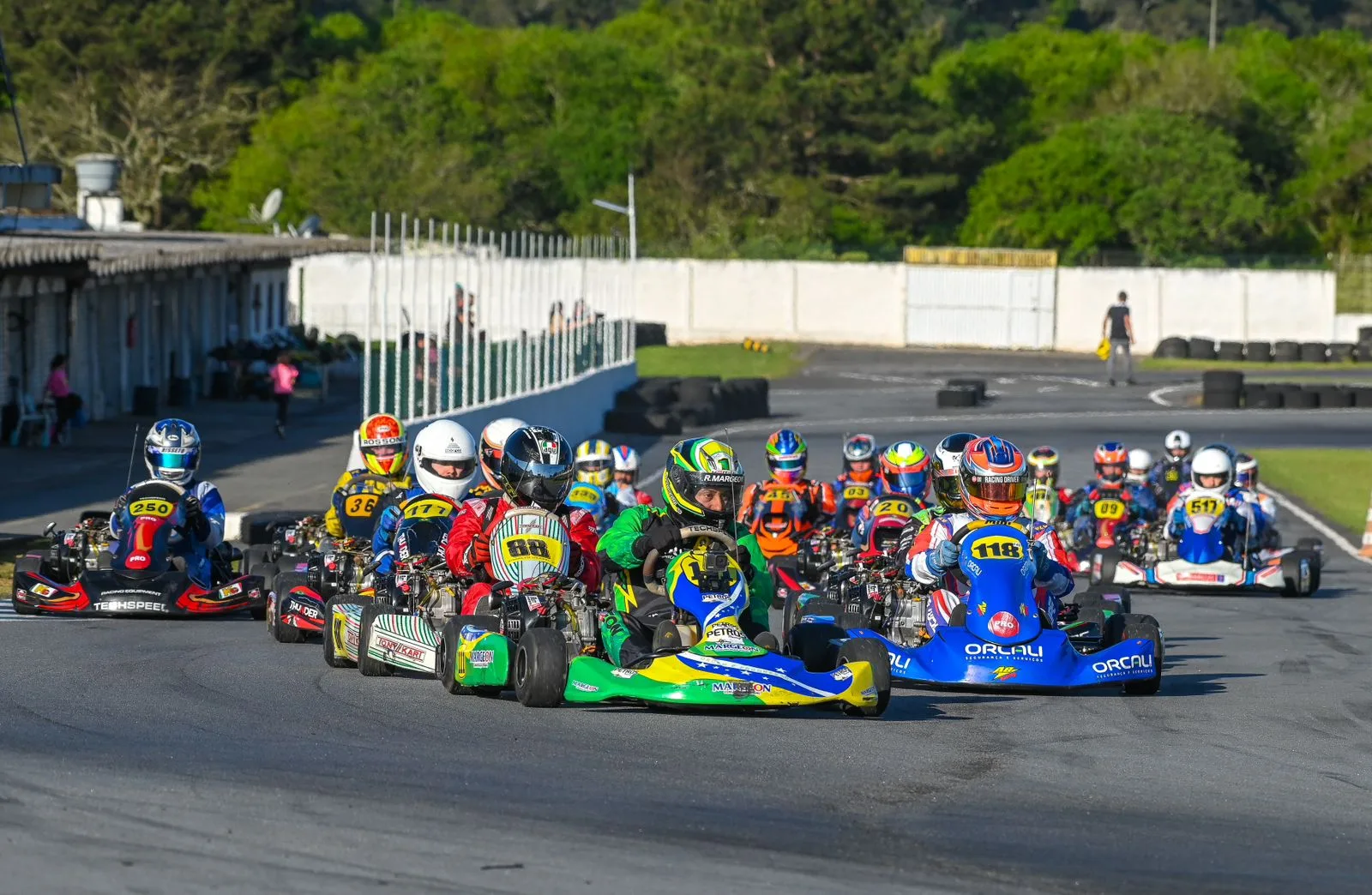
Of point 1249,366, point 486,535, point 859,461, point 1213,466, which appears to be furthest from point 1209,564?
point 1249,366

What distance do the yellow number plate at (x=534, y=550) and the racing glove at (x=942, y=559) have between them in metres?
2.25

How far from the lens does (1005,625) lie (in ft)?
40.0

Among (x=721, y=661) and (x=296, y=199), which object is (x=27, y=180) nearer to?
(x=721, y=661)

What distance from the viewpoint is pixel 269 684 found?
11.4m

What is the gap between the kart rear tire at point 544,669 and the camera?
10.4 meters

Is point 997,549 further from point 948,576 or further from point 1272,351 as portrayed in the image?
point 1272,351

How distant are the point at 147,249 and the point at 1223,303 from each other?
38210mm

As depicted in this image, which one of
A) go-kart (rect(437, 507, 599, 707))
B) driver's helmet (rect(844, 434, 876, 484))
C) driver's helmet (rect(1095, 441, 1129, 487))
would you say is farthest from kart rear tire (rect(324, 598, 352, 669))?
driver's helmet (rect(1095, 441, 1129, 487))

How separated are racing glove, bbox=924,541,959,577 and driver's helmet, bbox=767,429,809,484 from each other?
5.48 metres

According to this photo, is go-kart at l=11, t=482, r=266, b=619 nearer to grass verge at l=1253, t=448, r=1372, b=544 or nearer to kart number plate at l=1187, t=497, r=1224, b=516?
kart number plate at l=1187, t=497, r=1224, b=516

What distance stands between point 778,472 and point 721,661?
8018 millimetres

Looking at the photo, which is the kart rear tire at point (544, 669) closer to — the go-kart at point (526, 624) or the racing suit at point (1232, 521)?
the go-kart at point (526, 624)

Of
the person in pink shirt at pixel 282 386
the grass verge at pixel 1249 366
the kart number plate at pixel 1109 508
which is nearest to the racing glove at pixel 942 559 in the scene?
the kart number plate at pixel 1109 508

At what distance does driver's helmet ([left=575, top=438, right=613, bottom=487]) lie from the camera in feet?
60.3
